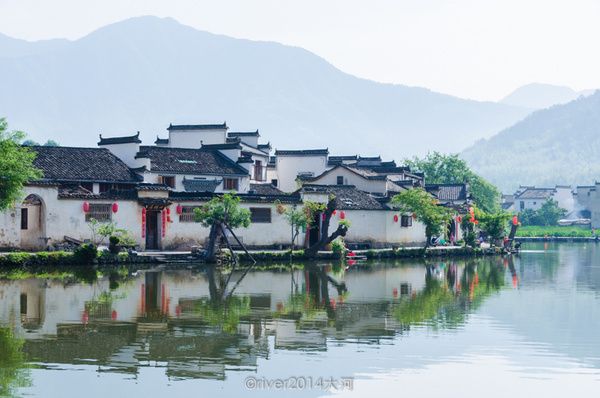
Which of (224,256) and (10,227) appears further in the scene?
(224,256)

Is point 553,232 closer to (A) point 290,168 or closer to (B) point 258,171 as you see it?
(A) point 290,168

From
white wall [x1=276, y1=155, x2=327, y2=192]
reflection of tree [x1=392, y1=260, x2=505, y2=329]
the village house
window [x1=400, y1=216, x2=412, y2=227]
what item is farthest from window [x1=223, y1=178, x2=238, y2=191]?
reflection of tree [x1=392, y1=260, x2=505, y2=329]

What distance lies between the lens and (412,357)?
15.8 metres

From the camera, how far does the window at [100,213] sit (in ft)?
121

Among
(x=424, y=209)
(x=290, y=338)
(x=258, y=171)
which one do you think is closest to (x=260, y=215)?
(x=424, y=209)

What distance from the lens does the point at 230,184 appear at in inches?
1908

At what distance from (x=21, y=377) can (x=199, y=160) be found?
35.6 metres

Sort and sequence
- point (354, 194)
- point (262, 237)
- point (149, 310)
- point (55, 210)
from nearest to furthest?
point (149, 310) → point (55, 210) → point (262, 237) → point (354, 194)

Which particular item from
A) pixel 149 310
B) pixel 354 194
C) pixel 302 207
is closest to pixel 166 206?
pixel 302 207

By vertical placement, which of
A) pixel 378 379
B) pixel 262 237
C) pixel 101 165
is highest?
pixel 101 165

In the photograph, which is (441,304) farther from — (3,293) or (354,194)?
(354,194)

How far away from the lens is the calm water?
1373 cm

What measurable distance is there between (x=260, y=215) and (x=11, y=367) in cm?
2748

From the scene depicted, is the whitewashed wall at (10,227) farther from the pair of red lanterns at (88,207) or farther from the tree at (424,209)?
the tree at (424,209)
